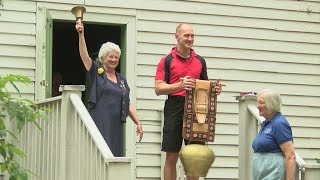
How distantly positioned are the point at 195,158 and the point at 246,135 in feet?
3.00

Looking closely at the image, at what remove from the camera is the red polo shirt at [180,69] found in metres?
5.81

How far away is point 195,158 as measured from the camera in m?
5.51

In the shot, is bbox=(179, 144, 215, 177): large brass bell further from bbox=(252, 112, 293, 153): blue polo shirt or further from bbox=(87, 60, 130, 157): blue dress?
bbox=(87, 60, 130, 157): blue dress

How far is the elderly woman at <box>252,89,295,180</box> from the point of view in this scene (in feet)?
17.2

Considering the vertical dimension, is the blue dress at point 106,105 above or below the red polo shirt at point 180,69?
below

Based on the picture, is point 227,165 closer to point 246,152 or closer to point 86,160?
point 246,152

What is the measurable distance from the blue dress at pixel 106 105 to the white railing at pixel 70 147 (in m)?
0.15

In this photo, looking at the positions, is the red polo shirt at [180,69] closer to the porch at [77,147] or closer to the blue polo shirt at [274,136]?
the porch at [77,147]

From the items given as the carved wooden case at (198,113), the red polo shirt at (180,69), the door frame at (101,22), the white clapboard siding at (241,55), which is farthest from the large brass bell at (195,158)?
the white clapboard siding at (241,55)

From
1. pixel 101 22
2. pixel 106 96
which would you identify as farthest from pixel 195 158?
pixel 101 22

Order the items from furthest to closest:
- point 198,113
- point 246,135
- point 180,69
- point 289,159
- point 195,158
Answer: point 246,135
point 180,69
point 198,113
point 195,158
point 289,159

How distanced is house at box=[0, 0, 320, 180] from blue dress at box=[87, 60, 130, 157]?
228cm

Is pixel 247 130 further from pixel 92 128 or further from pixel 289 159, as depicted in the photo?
pixel 92 128

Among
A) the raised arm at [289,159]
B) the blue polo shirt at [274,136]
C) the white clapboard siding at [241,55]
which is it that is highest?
the white clapboard siding at [241,55]
